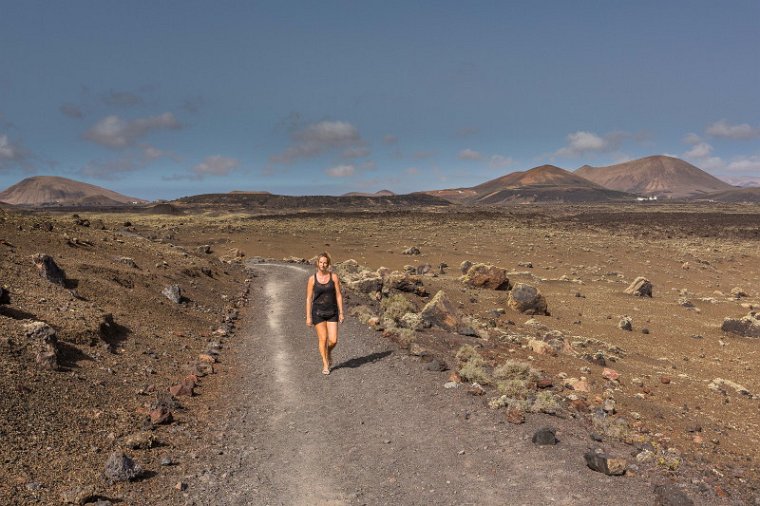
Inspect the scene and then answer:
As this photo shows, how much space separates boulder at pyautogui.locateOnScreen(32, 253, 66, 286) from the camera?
14630mm

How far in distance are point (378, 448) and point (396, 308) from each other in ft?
36.8

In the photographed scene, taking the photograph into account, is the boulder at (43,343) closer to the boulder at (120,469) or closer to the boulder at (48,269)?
the boulder at (120,469)

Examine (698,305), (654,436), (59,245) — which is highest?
(59,245)

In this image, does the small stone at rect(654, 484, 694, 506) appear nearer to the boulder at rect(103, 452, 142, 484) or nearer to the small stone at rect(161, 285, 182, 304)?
the boulder at rect(103, 452, 142, 484)

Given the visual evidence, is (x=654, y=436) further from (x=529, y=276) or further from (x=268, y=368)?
(x=529, y=276)

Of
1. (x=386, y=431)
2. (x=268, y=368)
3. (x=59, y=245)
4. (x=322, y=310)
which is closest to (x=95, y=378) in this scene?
(x=268, y=368)

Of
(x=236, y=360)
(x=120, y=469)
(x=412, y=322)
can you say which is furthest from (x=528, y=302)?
(x=120, y=469)

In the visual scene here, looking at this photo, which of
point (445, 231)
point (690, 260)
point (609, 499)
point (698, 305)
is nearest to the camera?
point (609, 499)

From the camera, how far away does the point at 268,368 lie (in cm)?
1283

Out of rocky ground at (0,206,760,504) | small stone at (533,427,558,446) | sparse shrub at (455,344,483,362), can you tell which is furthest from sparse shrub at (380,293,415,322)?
small stone at (533,427,558,446)

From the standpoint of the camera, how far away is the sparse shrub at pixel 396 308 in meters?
18.3

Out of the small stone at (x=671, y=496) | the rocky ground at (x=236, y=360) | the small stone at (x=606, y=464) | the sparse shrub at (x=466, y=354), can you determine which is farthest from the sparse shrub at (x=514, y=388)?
the small stone at (x=671, y=496)

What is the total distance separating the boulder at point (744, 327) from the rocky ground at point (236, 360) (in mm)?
477

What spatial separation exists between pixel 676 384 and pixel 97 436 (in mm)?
14685
